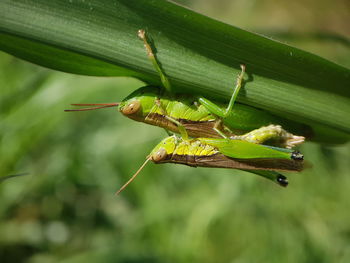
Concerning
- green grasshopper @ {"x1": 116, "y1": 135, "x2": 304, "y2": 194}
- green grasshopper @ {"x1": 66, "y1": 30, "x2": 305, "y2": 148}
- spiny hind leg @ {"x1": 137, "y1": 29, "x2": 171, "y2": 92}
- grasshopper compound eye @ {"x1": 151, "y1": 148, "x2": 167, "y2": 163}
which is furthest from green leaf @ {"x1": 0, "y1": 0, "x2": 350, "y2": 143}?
grasshopper compound eye @ {"x1": 151, "y1": 148, "x2": 167, "y2": 163}

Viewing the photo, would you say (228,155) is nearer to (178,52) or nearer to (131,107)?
(131,107)

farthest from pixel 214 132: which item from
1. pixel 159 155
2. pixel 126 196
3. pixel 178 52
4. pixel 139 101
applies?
pixel 126 196

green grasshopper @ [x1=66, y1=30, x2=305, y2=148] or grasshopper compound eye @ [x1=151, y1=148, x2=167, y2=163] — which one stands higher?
green grasshopper @ [x1=66, y1=30, x2=305, y2=148]

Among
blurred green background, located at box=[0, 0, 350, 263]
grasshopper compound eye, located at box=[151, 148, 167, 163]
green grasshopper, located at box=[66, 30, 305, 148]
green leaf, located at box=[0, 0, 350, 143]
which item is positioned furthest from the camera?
blurred green background, located at box=[0, 0, 350, 263]

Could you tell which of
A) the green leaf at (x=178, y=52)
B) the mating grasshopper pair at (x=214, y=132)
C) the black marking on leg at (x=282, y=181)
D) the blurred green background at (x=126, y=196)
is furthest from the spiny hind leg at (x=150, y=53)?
the blurred green background at (x=126, y=196)

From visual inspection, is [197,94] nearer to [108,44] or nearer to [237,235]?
[108,44]

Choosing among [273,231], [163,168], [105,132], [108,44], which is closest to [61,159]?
[105,132]

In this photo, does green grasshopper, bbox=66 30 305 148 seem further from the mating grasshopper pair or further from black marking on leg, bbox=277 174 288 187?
black marking on leg, bbox=277 174 288 187
